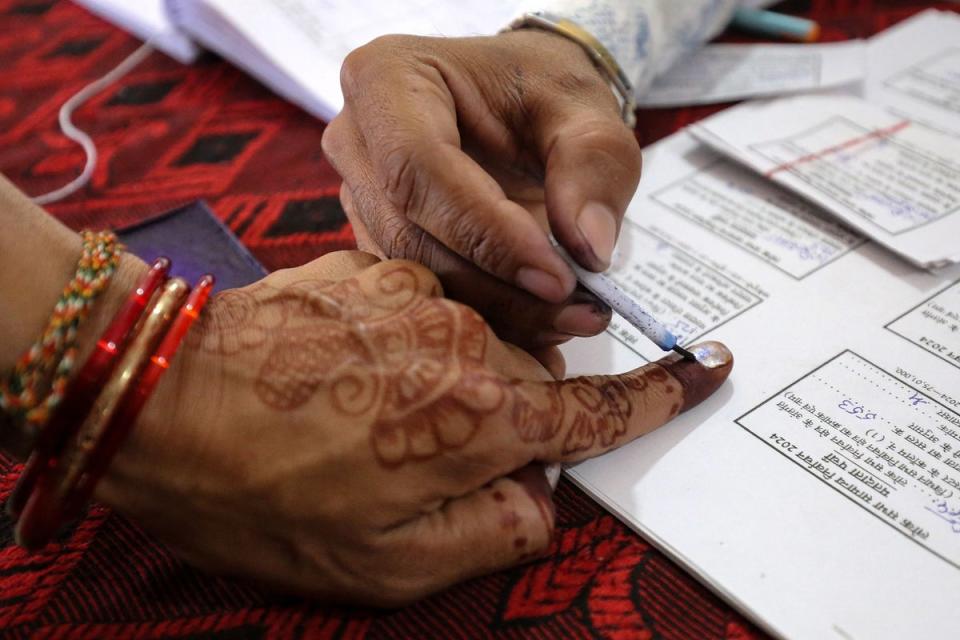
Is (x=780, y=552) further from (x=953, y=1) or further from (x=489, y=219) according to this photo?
(x=953, y=1)

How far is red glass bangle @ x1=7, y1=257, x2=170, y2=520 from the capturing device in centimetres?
41

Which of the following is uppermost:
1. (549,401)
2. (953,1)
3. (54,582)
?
(953,1)

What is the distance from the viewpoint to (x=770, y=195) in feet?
2.64

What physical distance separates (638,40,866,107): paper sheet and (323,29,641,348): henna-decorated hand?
321 millimetres

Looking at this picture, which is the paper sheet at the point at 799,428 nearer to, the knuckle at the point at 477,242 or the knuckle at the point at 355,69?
the knuckle at the point at 477,242

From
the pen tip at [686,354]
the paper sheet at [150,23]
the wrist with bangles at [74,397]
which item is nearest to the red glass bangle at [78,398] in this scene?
the wrist with bangles at [74,397]

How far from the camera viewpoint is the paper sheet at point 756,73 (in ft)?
3.09

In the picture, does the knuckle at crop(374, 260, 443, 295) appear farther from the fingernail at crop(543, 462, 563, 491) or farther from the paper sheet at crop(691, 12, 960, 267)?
the paper sheet at crop(691, 12, 960, 267)

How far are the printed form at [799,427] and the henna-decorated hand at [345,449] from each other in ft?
0.30

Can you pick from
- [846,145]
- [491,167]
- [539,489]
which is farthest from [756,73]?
[539,489]

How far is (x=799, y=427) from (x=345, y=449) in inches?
12.7

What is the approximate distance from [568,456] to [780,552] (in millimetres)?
140

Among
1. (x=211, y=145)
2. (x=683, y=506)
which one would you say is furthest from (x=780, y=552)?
(x=211, y=145)

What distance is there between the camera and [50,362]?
16.7 inches
